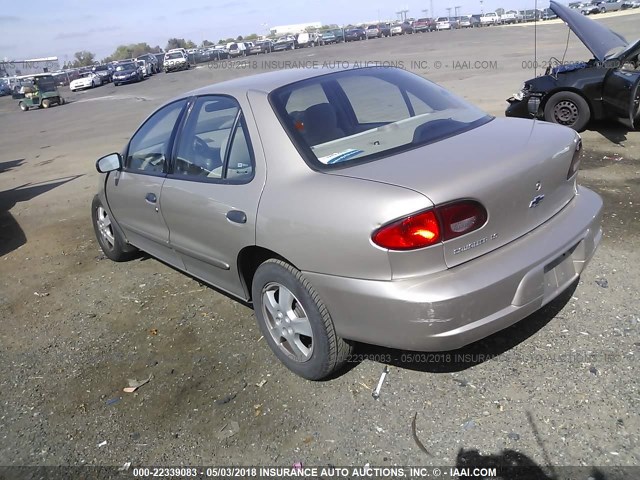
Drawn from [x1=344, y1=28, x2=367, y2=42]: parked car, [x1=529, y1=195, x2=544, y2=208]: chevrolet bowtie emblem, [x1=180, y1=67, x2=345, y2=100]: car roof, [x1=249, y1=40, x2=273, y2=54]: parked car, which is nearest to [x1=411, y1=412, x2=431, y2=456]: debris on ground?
[x1=529, y1=195, x2=544, y2=208]: chevrolet bowtie emblem

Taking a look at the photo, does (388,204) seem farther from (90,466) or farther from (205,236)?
(90,466)

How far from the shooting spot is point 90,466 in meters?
2.71

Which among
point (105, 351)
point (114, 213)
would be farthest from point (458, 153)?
point (114, 213)

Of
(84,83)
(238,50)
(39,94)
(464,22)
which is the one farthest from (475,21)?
(39,94)

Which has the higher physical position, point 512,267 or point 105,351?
point 512,267

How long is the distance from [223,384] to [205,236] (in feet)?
3.07

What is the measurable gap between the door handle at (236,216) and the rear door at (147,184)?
100cm

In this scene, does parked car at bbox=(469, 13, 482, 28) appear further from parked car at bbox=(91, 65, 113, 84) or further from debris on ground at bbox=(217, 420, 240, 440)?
debris on ground at bbox=(217, 420, 240, 440)

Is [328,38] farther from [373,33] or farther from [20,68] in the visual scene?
[20,68]

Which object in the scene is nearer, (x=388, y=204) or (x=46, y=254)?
(x=388, y=204)

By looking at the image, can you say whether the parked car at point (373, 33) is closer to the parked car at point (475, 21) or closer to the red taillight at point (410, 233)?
the parked car at point (475, 21)

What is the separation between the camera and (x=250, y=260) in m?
3.26

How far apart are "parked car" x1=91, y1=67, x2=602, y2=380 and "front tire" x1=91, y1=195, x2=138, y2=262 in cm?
138

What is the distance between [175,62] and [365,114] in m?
46.9
